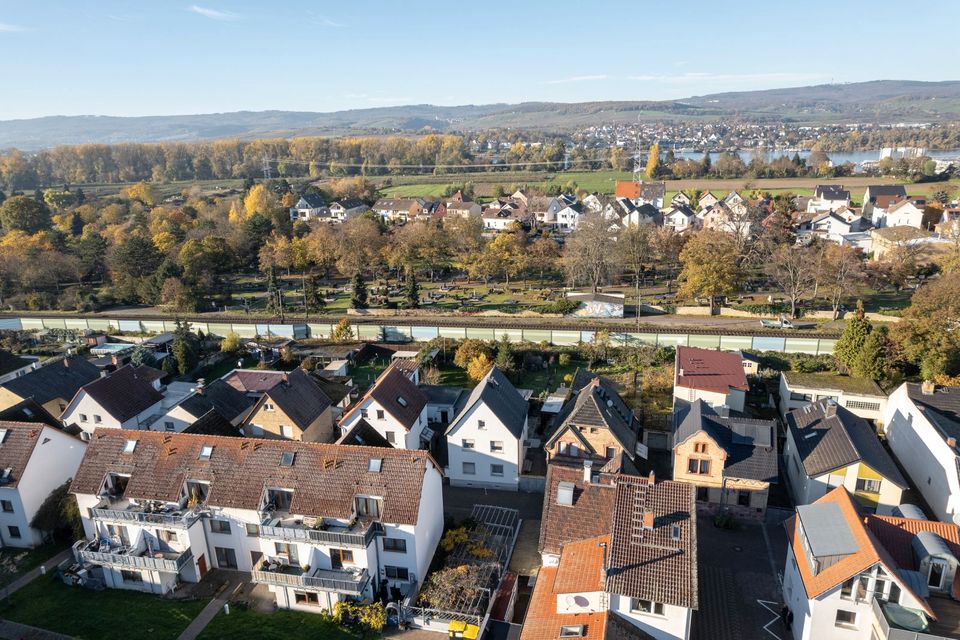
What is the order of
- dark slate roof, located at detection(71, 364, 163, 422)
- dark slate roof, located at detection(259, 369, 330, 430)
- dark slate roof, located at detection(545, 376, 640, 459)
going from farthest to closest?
dark slate roof, located at detection(71, 364, 163, 422)
dark slate roof, located at detection(259, 369, 330, 430)
dark slate roof, located at detection(545, 376, 640, 459)

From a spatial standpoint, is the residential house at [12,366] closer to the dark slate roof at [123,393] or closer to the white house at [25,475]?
the dark slate roof at [123,393]

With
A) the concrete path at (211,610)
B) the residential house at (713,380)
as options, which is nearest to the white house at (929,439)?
the residential house at (713,380)

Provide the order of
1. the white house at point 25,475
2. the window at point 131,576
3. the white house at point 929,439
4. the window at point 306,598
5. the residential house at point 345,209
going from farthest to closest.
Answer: the residential house at point 345,209
the white house at point 929,439
the white house at point 25,475
the window at point 131,576
the window at point 306,598

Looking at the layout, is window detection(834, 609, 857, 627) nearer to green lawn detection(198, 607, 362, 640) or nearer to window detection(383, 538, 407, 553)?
window detection(383, 538, 407, 553)

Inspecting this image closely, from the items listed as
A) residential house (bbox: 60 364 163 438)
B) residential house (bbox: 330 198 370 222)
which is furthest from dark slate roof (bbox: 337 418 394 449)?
residential house (bbox: 330 198 370 222)

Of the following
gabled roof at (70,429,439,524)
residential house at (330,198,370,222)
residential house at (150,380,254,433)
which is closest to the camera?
gabled roof at (70,429,439,524)

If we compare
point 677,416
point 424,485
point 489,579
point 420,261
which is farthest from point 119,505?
point 420,261
